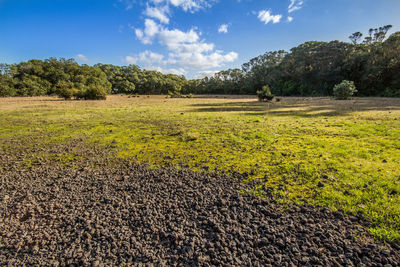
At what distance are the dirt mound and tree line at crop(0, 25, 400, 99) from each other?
4963 centimetres

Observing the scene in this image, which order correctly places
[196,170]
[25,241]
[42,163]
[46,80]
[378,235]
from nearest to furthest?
[378,235] → [25,241] → [196,170] → [42,163] → [46,80]

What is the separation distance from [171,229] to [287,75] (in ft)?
283

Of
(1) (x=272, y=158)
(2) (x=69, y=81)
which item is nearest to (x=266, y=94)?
(1) (x=272, y=158)

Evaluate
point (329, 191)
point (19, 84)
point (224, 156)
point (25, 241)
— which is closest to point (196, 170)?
point (224, 156)

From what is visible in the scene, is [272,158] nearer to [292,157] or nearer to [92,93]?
[292,157]

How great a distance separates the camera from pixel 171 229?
147 inches

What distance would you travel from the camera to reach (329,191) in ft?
15.5

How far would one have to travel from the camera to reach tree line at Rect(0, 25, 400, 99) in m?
47.1

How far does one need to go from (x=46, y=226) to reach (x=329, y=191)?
7.11 m

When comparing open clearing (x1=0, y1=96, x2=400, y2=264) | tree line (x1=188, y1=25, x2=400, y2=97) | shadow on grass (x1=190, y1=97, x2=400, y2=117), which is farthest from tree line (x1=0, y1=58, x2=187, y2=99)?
tree line (x1=188, y1=25, x2=400, y2=97)

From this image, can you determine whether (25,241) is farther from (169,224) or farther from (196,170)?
(196,170)

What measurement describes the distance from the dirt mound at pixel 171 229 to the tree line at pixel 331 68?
204 ft

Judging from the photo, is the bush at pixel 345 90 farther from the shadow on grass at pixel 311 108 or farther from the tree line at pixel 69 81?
the tree line at pixel 69 81

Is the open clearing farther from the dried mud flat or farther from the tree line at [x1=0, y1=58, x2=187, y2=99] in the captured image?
the tree line at [x1=0, y1=58, x2=187, y2=99]
